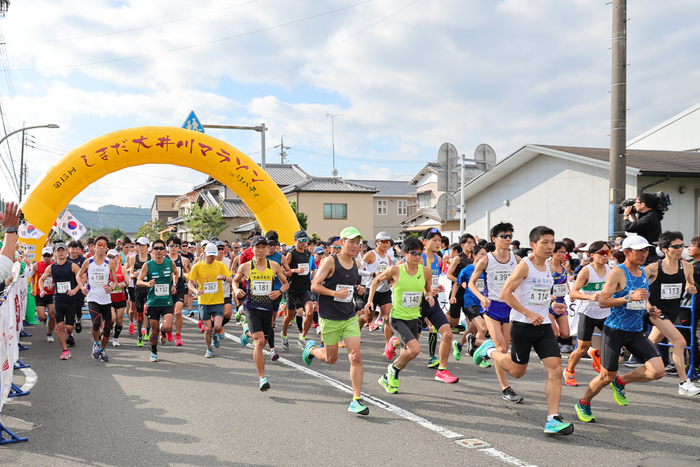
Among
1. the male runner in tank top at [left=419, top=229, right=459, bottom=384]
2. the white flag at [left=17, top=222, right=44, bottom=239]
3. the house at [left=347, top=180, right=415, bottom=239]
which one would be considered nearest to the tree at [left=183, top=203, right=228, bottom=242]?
the house at [left=347, top=180, right=415, bottom=239]

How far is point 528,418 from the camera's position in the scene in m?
5.62

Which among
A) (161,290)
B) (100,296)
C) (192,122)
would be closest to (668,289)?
(161,290)

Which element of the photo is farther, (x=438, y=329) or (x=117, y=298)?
(x=117, y=298)

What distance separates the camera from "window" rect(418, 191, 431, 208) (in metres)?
48.8

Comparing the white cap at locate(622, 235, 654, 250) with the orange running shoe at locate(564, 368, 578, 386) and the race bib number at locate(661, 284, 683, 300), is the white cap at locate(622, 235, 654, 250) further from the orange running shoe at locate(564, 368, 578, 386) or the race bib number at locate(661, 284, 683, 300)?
the orange running shoe at locate(564, 368, 578, 386)

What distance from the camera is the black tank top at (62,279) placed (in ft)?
32.0

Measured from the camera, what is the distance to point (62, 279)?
990 cm

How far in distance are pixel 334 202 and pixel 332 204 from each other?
0.83ft

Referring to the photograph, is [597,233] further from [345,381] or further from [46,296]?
[46,296]

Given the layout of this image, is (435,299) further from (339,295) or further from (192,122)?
(192,122)

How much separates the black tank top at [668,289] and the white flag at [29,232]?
14.6 metres

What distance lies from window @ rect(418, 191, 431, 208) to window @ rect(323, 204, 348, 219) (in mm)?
9010

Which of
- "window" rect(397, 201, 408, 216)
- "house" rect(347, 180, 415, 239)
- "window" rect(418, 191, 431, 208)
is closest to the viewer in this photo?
"window" rect(418, 191, 431, 208)

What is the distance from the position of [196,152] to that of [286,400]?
11379 mm
